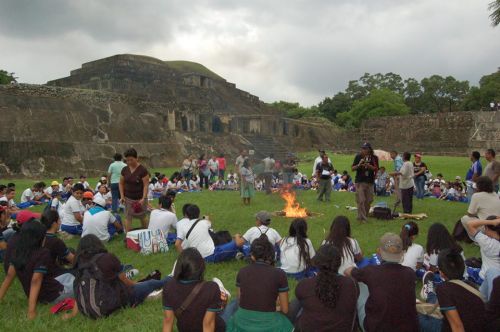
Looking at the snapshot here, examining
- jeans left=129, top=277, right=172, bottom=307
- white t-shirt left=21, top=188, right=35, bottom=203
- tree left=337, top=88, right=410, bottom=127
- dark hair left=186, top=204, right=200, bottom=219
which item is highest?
tree left=337, top=88, right=410, bottom=127

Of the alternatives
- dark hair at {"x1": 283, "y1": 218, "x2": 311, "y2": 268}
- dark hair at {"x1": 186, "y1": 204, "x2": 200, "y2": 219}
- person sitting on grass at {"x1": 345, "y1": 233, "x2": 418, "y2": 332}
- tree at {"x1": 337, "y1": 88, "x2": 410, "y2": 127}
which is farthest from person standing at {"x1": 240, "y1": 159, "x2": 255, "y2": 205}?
tree at {"x1": 337, "y1": 88, "x2": 410, "y2": 127}

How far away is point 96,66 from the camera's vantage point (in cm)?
3125

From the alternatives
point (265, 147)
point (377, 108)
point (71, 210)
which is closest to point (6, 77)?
point (265, 147)

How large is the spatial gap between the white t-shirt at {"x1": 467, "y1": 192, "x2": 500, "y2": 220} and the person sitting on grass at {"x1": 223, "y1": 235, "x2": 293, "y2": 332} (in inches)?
157

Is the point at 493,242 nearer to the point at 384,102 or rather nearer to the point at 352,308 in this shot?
the point at 352,308

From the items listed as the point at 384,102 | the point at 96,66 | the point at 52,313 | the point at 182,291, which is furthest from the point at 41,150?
the point at 384,102

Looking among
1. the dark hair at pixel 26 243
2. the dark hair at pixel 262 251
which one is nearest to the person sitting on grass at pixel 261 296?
the dark hair at pixel 262 251

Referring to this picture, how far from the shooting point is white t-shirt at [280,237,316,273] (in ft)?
18.0

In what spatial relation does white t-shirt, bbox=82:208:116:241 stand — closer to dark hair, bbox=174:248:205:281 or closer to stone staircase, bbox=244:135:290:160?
dark hair, bbox=174:248:205:281

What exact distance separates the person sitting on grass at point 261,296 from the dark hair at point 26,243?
2603 millimetres

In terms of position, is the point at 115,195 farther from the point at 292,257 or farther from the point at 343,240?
the point at 343,240

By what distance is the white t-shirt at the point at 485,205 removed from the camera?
19.7ft

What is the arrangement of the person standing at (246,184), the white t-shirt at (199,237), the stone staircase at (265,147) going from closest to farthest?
1. the white t-shirt at (199,237)
2. the person standing at (246,184)
3. the stone staircase at (265,147)

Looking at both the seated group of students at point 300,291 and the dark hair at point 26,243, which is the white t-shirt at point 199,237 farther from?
the dark hair at point 26,243
